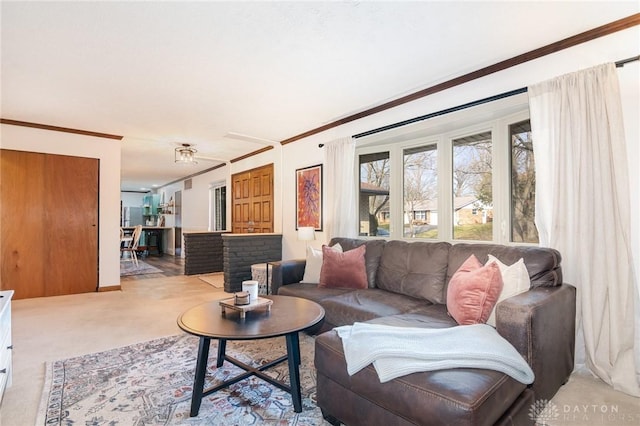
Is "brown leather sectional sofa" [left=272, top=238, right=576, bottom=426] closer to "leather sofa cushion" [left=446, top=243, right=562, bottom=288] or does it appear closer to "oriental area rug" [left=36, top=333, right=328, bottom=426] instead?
"leather sofa cushion" [left=446, top=243, right=562, bottom=288]

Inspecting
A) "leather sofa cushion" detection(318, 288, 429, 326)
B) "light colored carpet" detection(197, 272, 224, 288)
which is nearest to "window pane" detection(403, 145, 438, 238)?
"leather sofa cushion" detection(318, 288, 429, 326)

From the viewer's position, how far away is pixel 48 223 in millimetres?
4477

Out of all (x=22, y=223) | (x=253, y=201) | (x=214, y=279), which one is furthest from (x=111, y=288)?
(x=253, y=201)

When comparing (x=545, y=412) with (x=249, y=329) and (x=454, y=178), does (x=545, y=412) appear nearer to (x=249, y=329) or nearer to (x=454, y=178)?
(x=249, y=329)

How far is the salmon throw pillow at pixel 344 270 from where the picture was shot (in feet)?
9.86

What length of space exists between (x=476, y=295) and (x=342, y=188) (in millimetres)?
2236

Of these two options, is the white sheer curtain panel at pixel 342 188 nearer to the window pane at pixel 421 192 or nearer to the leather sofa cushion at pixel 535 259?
the window pane at pixel 421 192

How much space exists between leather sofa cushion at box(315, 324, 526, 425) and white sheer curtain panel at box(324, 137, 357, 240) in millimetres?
2504

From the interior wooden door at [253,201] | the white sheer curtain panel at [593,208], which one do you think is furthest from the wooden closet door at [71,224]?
the white sheer curtain panel at [593,208]

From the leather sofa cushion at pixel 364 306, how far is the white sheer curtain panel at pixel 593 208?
1060 mm

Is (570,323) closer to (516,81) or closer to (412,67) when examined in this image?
(516,81)

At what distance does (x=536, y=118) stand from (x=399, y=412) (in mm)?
2261

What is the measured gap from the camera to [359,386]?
146cm

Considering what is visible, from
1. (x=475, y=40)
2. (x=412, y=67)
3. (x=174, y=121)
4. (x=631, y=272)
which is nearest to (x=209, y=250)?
(x=174, y=121)
